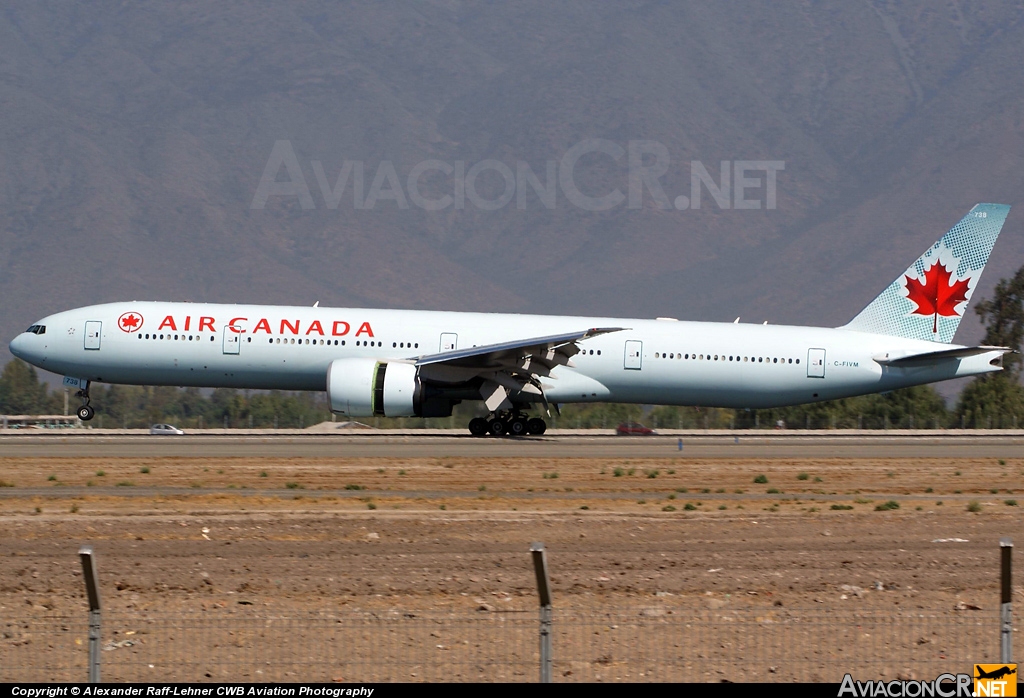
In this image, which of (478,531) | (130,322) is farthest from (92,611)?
(130,322)

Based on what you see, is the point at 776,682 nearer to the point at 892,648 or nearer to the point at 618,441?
the point at 892,648

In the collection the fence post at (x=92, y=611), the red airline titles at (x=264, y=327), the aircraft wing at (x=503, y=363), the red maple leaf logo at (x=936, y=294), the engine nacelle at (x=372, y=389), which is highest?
the red maple leaf logo at (x=936, y=294)

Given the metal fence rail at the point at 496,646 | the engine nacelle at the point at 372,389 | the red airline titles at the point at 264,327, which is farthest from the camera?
the red airline titles at the point at 264,327

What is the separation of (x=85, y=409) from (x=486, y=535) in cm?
2362

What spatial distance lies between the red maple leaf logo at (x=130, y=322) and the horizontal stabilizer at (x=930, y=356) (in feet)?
73.3

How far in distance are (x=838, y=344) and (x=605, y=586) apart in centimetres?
2669

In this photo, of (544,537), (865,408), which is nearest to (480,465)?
(544,537)

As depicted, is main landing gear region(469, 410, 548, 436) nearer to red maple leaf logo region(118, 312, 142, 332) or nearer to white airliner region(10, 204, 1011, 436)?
white airliner region(10, 204, 1011, 436)

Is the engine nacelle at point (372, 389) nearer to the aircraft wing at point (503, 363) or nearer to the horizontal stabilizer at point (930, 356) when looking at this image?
the aircraft wing at point (503, 363)

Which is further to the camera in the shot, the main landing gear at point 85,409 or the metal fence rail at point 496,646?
the main landing gear at point 85,409

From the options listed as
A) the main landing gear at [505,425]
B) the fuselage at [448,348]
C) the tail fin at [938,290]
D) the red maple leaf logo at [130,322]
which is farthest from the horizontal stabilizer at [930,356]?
the red maple leaf logo at [130,322]

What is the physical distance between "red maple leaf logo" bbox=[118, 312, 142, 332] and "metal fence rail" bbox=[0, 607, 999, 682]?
25.5 meters

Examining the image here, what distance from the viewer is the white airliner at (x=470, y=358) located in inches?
1474

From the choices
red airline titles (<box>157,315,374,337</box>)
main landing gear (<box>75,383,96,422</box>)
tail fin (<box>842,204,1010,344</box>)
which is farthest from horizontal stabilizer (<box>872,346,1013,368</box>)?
main landing gear (<box>75,383,96,422</box>)
